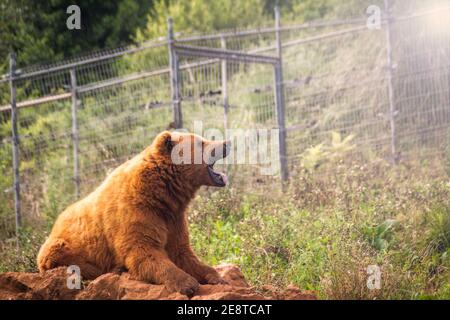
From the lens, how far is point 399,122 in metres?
12.7

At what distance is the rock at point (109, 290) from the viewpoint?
5062mm

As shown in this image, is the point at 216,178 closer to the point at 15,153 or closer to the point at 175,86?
the point at 175,86

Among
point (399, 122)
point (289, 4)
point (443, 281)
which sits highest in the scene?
point (289, 4)

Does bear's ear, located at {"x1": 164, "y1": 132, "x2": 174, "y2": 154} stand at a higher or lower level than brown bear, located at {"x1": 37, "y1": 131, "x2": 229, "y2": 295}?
higher

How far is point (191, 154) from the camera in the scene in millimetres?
6188

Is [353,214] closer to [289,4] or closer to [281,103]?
[281,103]

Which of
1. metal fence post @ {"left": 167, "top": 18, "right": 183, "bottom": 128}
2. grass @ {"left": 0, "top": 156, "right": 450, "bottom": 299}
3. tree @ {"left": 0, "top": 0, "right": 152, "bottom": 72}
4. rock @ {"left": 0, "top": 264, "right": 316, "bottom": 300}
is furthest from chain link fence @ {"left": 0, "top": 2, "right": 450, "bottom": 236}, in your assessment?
rock @ {"left": 0, "top": 264, "right": 316, "bottom": 300}

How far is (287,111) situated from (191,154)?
773 cm

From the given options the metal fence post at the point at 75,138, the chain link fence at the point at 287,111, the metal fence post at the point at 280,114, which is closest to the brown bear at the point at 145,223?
the chain link fence at the point at 287,111

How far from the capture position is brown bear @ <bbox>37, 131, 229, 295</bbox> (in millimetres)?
5520

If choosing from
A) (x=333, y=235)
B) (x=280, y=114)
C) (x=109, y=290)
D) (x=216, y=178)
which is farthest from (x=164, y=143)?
(x=280, y=114)

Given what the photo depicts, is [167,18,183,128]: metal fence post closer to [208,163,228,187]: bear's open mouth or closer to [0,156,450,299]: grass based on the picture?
[0,156,450,299]: grass
